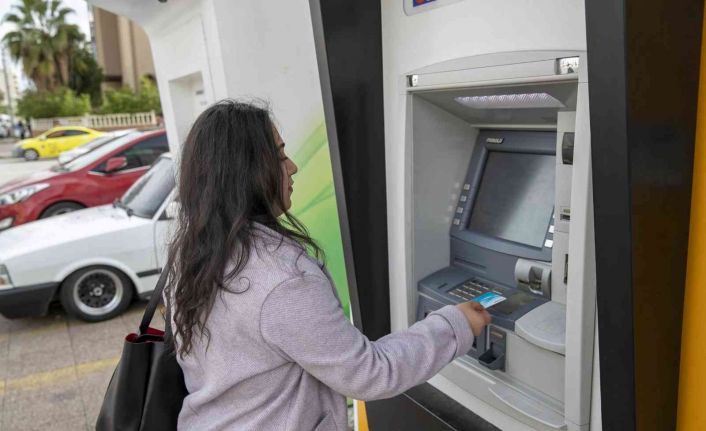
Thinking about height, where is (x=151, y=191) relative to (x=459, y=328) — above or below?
below

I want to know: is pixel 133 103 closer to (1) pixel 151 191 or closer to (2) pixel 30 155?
(2) pixel 30 155

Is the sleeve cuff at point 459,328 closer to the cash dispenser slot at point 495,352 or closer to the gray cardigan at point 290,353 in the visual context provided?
the gray cardigan at point 290,353

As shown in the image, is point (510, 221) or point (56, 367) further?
point (56, 367)

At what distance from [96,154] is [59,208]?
77cm

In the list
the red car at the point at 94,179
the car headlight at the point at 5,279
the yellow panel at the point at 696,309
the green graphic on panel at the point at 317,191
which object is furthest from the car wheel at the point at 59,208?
the yellow panel at the point at 696,309

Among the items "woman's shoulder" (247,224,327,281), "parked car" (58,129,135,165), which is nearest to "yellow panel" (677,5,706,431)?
"woman's shoulder" (247,224,327,281)

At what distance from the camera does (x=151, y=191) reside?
17.4 feet

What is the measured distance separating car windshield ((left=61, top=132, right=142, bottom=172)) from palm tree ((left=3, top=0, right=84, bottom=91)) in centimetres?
3433

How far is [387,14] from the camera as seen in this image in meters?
2.03

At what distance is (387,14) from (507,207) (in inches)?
29.0

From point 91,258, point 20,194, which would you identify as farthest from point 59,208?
point 91,258

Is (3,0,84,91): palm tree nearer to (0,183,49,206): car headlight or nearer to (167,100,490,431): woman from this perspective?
(0,183,49,206): car headlight

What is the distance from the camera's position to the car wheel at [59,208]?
23.3 feet

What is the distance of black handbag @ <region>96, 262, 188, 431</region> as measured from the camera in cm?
155
